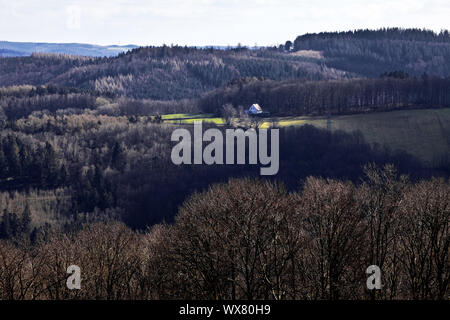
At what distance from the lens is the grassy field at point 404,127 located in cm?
12000

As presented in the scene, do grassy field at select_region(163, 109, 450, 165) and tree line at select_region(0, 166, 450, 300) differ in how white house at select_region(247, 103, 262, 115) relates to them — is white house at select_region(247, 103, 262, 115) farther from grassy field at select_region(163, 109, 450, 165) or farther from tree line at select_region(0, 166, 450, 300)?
tree line at select_region(0, 166, 450, 300)

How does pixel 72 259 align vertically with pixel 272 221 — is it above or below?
below

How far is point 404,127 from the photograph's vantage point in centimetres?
13200

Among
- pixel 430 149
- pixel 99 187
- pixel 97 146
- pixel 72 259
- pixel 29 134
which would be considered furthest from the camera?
pixel 29 134

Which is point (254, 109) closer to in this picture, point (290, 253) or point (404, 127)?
point (404, 127)

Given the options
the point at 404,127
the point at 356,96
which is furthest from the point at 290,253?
the point at 356,96

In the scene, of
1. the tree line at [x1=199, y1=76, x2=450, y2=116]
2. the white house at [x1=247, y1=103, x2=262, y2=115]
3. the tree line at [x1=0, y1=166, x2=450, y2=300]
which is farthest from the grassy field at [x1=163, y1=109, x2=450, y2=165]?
the tree line at [x1=0, y1=166, x2=450, y2=300]

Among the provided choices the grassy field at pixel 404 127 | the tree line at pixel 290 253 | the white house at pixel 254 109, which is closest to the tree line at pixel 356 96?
the white house at pixel 254 109

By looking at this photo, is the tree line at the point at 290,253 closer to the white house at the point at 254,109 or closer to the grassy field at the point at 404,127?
the grassy field at the point at 404,127

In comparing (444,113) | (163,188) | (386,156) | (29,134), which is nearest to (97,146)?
(29,134)

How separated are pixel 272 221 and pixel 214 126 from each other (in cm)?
11574

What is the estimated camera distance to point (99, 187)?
128250 millimetres

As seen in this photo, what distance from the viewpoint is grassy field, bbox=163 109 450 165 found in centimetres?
12000
